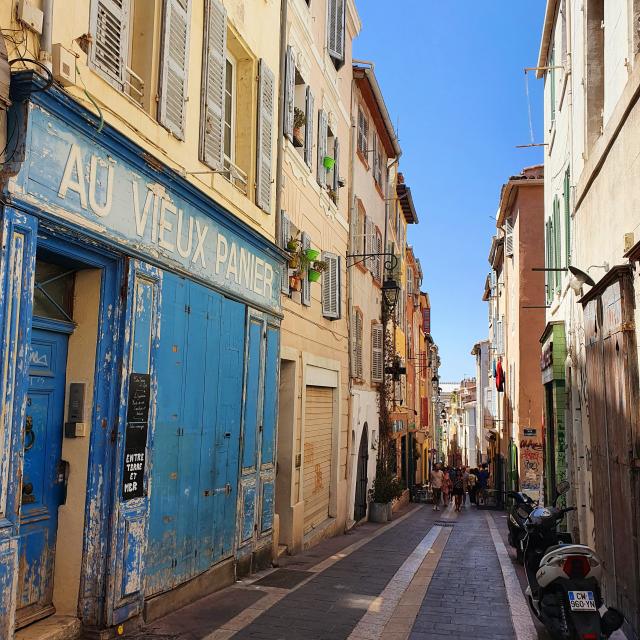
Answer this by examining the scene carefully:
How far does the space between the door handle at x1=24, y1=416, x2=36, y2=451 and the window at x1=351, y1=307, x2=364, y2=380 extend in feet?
37.4

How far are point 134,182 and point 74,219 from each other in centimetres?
103

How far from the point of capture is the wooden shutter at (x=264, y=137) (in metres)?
9.72

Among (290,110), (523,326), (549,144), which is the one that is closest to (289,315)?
(290,110)

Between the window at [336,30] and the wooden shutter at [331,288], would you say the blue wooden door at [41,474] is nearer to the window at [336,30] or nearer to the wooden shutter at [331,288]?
the wooden shutter at [331,288]

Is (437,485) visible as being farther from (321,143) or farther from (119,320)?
(119,320)

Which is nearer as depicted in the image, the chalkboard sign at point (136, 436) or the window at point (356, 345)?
the chalkboard sign at point (136, 436)

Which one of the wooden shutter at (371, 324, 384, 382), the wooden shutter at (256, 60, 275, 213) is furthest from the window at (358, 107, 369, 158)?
the wooden shutter at (256, 60, 275, 213)

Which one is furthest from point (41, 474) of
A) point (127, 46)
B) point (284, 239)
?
point (284, 239)

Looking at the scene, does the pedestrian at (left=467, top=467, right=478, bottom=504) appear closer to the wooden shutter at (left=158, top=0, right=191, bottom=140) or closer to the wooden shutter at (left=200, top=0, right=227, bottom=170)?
the wooden shutter at (left=200, top=0, right=227, bottom=170)

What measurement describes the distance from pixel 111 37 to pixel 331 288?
28.9 feet

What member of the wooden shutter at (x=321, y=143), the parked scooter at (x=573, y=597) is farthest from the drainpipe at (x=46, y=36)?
the wooden shutter at (x=321, y=143)

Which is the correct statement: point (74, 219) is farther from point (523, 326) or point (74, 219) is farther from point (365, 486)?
point (523, 326)

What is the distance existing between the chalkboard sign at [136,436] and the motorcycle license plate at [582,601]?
3.70 m

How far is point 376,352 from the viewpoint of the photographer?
20.1 meters
